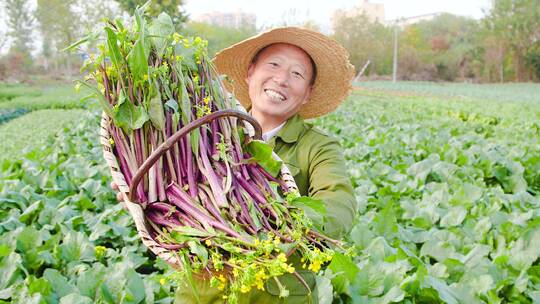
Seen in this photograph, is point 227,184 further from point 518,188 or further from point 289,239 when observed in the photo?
point 518,188

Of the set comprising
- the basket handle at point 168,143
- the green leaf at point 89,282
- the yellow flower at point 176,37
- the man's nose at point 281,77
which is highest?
the yellow flower at point 176,37

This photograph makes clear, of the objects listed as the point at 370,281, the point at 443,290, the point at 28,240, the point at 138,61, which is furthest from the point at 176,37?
the point at 28,240

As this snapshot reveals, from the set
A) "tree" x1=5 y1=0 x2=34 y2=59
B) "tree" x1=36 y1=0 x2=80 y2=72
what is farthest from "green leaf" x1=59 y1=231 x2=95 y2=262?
"tree" x1=5 y1=0 x2=34 y2=59

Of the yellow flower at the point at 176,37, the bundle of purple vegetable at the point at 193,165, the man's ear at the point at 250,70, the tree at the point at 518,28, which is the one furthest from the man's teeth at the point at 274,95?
the tree at the point at 518,28

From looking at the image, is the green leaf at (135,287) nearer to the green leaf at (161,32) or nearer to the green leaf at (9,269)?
the green leaf at (9,269)

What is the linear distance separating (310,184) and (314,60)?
582mm

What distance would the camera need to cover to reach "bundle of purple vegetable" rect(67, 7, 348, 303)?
1.26 metres

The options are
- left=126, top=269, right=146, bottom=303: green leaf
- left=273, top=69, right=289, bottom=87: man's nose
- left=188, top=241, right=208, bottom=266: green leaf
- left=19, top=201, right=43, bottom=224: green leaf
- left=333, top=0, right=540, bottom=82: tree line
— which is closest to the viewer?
left=188, top=241, right=208, bottom=266: green leaf

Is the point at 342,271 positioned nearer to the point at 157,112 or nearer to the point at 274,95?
the point at 274,95

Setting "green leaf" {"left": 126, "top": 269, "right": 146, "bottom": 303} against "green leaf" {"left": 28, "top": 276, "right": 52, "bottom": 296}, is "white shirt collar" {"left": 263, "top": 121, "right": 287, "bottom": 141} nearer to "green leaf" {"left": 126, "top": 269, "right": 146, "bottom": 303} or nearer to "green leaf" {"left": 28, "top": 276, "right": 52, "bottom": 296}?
"green leaf" {"left": 126, "top": 269, "right": 146, "bottom": 303}

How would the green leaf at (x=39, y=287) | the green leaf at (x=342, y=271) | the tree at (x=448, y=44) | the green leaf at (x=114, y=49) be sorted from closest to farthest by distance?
the green leaf at (x=114, y=49)
the green leaf at (x=39, y=287)
the green leaf at (x=342, y=271)
the tree at (x=448, y=44)

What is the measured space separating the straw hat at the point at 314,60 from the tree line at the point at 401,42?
38.9 metres

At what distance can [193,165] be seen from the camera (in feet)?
4.79

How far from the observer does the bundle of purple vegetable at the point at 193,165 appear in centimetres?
126
